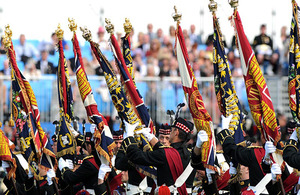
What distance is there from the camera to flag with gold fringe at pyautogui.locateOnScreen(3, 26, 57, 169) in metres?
12.9

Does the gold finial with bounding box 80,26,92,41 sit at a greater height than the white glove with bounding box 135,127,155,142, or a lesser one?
greater

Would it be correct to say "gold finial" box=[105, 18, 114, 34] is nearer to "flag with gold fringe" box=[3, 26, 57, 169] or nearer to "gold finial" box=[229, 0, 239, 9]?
"gold finial" box=[229, 0, 239, 9]

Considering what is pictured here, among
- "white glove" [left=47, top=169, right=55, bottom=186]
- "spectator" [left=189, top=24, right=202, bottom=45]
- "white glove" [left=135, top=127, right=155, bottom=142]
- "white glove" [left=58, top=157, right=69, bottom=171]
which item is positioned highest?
"spectator" [left=189, top=24, right=202, bottom=45]

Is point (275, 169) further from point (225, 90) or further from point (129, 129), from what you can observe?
point (129, 129)

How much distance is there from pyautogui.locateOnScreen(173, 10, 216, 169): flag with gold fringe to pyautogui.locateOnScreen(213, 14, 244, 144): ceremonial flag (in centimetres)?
49

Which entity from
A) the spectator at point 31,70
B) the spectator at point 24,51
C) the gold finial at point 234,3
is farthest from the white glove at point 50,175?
the spectator at point 24,51

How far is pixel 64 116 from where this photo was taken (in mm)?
12773

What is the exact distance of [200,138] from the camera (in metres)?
10.5

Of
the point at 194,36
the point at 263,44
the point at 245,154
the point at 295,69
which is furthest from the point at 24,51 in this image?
the point at 295,69

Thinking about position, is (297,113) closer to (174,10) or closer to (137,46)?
(174,10)

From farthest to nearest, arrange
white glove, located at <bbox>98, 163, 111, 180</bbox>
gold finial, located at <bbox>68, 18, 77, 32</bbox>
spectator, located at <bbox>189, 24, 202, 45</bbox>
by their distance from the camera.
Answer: spectator, located at <bbox>189, 24, 202, 45</bbox> < gold finial, located at <bbox>68, 18, 77, 32</bbox> < white glove, located at <bbox>98, 163, 111, 180</bbox>

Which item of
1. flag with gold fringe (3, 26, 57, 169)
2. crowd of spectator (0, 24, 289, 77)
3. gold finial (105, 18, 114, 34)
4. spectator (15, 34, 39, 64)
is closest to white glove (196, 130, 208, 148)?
gold finial (105, 18, 114, 34)

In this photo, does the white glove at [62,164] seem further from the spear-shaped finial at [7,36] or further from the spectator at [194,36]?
the spectator at [194,36]

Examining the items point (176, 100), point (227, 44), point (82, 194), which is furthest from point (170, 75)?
point (82, 194)
